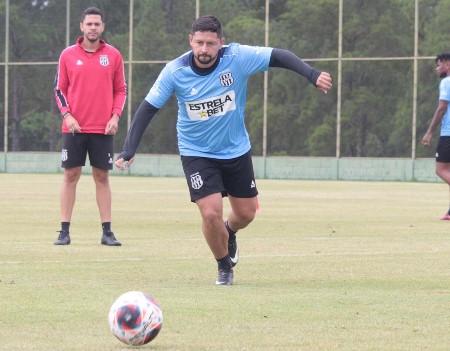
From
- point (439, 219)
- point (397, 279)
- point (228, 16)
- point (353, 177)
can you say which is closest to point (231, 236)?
point (397, 279)

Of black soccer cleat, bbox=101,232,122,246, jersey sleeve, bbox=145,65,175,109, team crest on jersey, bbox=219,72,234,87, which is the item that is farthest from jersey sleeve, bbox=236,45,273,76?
black soccer cleat, bbox=101,232,122,246

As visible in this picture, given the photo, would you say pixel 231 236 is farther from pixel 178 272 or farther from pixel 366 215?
pixel 366 215

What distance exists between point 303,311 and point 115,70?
6136 mm

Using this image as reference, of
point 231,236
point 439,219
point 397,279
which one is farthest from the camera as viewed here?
point 439,219

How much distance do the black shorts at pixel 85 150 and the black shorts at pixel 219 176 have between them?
334 centimetres

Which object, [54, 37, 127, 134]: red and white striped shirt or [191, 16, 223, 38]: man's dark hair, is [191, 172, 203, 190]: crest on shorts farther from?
[54, 37, 127, 134]: red and white striped shirt

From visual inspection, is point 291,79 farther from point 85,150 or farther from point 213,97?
point 213,97

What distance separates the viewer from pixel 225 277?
30.6 feet

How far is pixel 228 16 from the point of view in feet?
142

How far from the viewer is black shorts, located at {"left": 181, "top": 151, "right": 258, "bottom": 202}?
31.3 ft

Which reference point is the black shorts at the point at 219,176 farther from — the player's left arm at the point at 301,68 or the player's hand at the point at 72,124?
the player's hand at the point at 72,124

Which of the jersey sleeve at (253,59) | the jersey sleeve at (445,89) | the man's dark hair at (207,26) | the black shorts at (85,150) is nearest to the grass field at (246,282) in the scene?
the black shorts at (85,150)

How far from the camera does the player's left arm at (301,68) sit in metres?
9.13

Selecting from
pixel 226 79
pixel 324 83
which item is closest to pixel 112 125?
pixel 226 79
